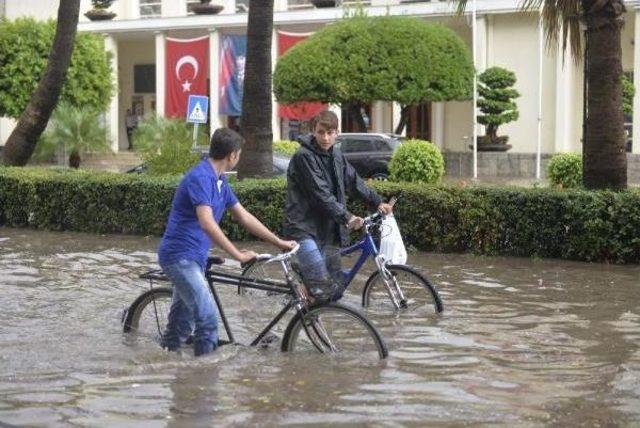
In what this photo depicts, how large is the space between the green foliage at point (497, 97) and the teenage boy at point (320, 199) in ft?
76.1

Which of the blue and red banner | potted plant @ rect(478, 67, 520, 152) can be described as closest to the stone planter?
the blue and red banner

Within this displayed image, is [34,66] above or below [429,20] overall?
below

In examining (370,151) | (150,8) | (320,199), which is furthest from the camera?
(150,8)

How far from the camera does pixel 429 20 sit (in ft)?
114

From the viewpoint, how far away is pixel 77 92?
34.7m

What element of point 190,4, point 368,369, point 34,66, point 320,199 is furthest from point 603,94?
point 190,4

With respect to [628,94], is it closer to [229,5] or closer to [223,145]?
[229,5]

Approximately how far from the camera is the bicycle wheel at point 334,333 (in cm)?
676

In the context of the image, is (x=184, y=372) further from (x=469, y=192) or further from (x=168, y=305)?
(x=469, y=192)

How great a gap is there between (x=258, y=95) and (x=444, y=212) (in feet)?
13.9

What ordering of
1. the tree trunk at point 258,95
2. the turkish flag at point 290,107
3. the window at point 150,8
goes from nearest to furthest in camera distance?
the tree trunk at point 258,95
the turkish flag at point 290,107
the window at point 150,8

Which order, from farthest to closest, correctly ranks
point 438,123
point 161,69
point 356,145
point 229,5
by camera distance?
point 229,5, point 161,69, point 438,123, point 356,145

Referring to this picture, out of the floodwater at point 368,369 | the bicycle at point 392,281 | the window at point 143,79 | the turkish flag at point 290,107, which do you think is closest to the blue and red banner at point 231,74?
the turkish flag at point 290,107

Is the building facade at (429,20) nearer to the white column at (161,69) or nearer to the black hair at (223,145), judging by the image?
the white column at (161,69)
